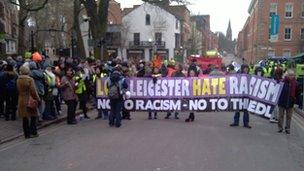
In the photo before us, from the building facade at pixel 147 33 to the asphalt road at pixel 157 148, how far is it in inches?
2716

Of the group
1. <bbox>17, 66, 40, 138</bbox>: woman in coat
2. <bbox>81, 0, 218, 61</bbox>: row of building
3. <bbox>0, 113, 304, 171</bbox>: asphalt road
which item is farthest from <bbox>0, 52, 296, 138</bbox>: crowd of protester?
<bbox>81, 0, 218, 61</bbox>: row of building

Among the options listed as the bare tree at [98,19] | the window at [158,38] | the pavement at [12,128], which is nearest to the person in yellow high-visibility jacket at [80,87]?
the pavement at [12,128]

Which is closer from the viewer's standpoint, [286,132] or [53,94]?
[286,132]

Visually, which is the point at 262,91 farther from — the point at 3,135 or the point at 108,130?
the point at 3,135

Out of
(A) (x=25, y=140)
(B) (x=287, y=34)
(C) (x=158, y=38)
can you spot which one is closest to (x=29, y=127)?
(A) (x=25, y=140)

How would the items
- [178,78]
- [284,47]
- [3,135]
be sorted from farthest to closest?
[284,47] < [178,78] < [3,135]

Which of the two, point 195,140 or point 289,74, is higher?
point 289,74

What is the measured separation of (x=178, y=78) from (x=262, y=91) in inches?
102

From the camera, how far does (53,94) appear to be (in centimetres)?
1455

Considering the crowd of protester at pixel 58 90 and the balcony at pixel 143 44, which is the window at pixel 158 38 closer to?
the balcony at pixel 143 44

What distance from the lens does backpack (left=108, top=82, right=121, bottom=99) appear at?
13805 millimetres

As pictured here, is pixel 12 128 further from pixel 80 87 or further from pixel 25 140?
pixel 80 87

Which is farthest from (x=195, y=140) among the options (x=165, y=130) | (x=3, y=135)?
(x=3, y=135)

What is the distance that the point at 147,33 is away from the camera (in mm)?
83375
